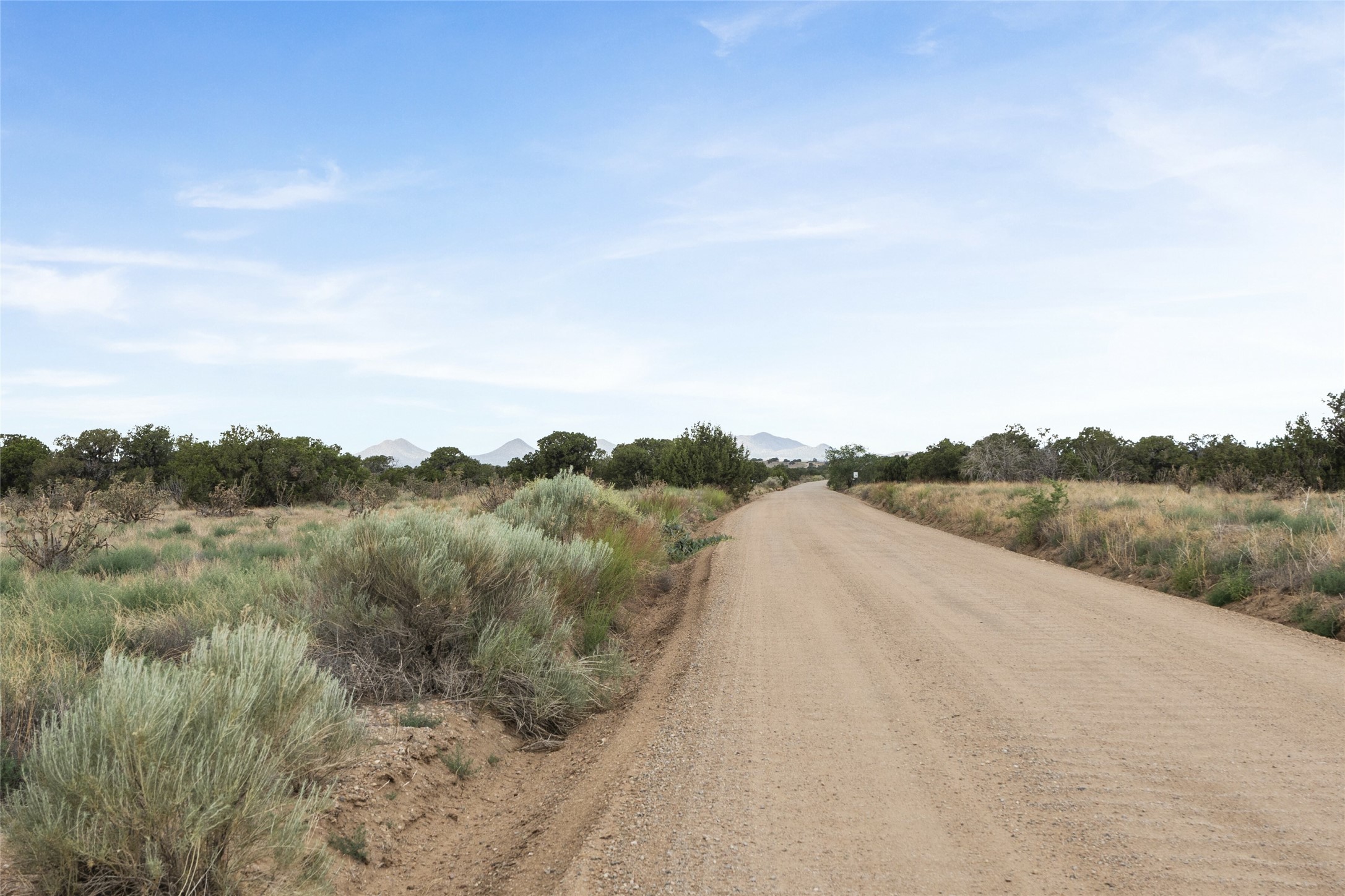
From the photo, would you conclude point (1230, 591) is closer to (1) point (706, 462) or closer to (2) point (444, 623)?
(2) point (444, 623)

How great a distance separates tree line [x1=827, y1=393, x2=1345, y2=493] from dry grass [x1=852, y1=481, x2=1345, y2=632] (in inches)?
351

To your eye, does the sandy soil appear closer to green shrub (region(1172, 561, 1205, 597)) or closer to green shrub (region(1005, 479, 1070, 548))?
green shrub (region(1172, 561, 1205, 597))

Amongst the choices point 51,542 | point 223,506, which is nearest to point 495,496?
point 51,542

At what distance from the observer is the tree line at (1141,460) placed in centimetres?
2747

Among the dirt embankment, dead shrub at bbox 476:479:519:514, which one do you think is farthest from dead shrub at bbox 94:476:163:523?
the dirt embankment

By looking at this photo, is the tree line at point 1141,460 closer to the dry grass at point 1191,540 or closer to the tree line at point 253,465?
the dry grass at point 1191,540

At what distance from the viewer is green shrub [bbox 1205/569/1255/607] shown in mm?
9625

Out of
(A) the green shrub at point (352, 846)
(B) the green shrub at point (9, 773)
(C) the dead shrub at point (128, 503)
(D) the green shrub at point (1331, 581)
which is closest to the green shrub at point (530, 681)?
(A) the green shrub at point (352, 846)

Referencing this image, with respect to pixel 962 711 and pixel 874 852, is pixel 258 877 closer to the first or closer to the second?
pixel 874 852

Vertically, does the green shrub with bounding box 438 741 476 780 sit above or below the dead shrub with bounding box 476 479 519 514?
below

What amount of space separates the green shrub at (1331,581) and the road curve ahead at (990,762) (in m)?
0.95

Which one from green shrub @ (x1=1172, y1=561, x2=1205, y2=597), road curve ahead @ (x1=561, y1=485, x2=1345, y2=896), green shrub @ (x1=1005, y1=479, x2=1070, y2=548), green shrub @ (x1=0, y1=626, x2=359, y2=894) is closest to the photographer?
green shrub @ (x1=0, y1=626, x2=359, y2=894)

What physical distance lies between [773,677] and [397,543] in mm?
3453

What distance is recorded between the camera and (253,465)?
35.9m
